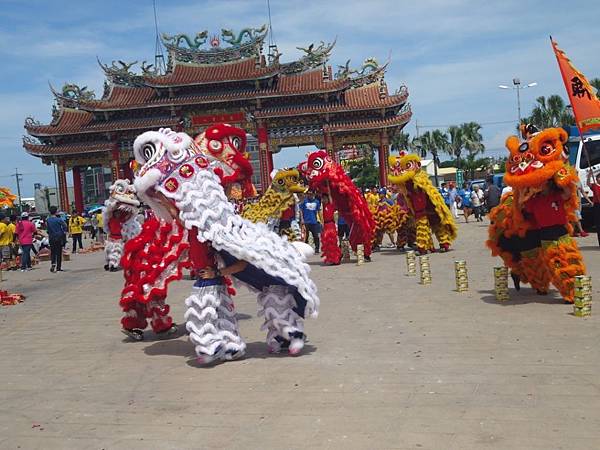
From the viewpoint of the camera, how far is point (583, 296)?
658cm

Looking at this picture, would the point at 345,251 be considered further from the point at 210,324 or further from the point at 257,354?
the point at 210,324

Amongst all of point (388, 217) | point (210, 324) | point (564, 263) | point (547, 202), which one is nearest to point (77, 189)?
point (388, 217)

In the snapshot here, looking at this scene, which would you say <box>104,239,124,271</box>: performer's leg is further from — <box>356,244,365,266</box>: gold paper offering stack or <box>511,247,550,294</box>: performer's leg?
<box>511,247,550,294</box>: performer's leg

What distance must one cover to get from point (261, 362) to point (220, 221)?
1.30 m

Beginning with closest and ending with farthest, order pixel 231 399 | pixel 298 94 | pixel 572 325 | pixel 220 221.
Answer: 1. pixel 231 399
2. pixel 220 221
3. pixel 572 325
4. pixel 298 94

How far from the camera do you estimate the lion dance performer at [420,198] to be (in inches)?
512

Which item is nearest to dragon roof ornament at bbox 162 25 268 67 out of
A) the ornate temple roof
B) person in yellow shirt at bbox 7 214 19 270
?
the ornate temple roof

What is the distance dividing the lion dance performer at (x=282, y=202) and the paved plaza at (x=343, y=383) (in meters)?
5.72

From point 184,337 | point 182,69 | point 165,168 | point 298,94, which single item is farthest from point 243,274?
point 182,69

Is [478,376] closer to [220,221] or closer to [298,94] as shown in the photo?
[220,221]

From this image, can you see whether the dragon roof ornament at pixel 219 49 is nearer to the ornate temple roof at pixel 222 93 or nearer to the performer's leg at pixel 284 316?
the ornate temple roof at pixel 222 93

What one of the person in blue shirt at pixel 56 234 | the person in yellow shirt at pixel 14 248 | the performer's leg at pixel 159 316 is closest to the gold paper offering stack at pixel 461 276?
the performer's leg at pixel 159 316

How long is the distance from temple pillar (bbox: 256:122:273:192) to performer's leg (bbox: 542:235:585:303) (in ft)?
87.0

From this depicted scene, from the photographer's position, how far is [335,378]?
5.17 meters
